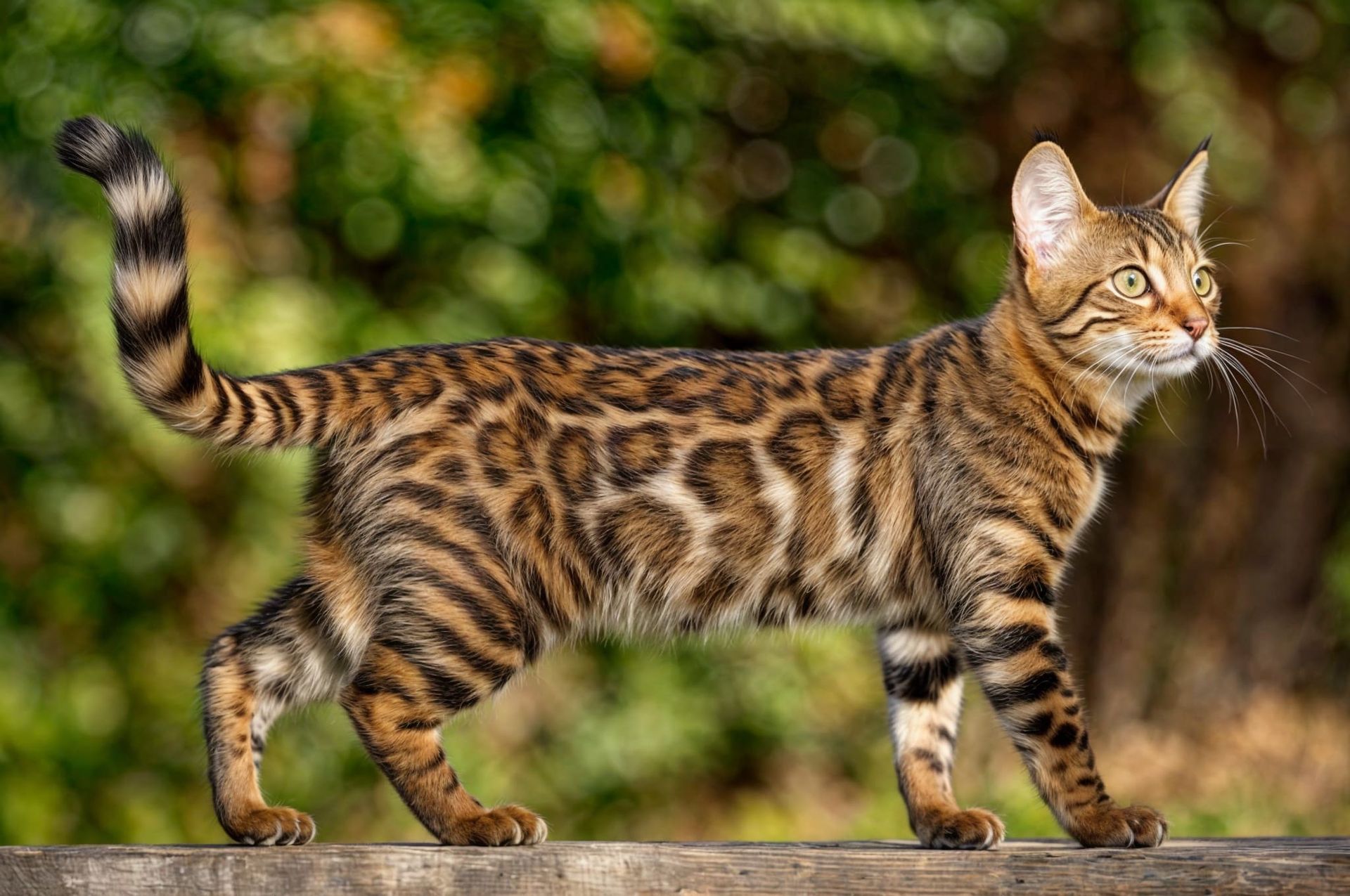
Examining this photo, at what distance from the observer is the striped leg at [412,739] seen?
3.52 meters

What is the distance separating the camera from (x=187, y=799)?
704cm

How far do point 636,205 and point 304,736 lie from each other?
2767 millimetres

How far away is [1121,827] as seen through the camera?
3.47m

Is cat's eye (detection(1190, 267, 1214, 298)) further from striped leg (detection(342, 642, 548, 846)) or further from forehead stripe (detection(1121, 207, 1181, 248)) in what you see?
striped leg (detection(342, 642, 548, 846))

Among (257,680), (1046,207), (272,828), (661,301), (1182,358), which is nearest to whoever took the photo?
(272,828)

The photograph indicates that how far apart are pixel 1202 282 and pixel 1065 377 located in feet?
1.67

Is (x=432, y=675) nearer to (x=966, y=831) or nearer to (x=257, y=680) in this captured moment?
(x=257, y=680)

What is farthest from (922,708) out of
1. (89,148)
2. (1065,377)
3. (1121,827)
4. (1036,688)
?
(89,148)

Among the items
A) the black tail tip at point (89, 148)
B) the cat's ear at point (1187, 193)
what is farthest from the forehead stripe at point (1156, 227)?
the black tail tip at point (89, 148)

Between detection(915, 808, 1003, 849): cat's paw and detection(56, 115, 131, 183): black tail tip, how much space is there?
2.39m

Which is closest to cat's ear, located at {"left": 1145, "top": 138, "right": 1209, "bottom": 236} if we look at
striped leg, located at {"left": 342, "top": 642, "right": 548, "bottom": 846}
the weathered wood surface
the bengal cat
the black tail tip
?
the bengal cat

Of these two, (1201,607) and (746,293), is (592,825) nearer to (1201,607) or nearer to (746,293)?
(746,293)

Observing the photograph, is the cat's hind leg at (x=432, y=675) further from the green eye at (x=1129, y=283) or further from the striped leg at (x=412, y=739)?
the green eye at (x=1129, y=283)

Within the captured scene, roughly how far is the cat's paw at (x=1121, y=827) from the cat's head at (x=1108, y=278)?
1.12 m
